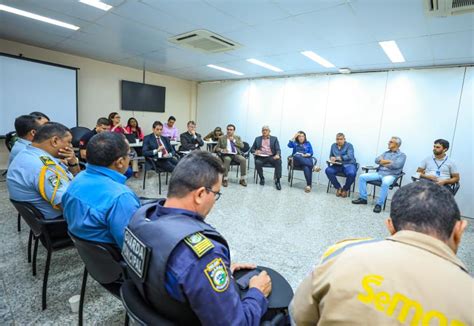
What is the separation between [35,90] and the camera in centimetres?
489

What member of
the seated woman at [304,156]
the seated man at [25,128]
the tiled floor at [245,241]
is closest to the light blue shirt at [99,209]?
the tiled floor at [245,241]

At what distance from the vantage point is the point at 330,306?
0.66 metres

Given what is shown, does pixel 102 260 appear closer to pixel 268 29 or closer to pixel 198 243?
pixel 198 243

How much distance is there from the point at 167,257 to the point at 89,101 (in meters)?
6.37

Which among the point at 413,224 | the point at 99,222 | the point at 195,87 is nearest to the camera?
the point at 413,224

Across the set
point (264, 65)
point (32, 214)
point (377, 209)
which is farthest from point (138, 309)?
point (264, 65)

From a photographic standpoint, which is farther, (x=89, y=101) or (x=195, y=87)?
(x=195, y=87)

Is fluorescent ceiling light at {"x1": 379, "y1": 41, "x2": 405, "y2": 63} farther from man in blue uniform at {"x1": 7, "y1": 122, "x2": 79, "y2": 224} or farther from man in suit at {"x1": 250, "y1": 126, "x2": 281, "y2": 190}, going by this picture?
man in blue uniform at {"x1": 7, "y1": 122, "x2": 79, "y2": 224}

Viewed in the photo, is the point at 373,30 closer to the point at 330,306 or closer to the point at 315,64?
the point at 315,64

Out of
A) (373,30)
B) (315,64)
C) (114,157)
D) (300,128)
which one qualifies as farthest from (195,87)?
(114,157)

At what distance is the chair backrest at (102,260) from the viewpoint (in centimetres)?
115

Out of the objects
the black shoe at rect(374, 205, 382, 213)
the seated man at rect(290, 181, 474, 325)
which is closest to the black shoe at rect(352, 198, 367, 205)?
the black shoe at rect(374, 205, 382, 213)

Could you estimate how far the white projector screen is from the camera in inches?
179

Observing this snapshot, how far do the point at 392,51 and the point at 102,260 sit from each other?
4481 millimetres
